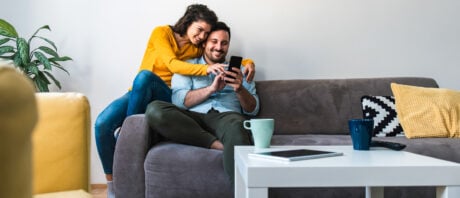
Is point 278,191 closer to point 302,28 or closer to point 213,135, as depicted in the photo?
point 213,135

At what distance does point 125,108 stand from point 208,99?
1.39 ft

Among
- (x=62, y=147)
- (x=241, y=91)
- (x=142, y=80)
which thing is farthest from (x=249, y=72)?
(x=62, y=147)

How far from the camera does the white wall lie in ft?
8.68

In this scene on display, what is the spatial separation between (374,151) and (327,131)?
101cm

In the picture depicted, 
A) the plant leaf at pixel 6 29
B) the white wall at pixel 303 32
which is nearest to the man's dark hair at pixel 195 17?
the white wall at pixel 303 32

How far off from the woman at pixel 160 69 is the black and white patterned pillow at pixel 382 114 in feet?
2.10

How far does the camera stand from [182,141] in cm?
185

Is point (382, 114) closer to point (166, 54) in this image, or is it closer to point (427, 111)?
point (427, 111)

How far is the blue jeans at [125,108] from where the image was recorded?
6.67 feet

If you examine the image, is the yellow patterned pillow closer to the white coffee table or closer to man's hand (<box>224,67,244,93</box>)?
man's hand (<box>224,67,244,93</box>)

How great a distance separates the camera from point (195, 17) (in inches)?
92.6

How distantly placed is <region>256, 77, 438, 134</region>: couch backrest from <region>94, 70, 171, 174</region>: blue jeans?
592 mm

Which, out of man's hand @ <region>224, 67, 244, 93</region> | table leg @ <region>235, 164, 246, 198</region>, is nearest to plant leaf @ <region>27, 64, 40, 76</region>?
man's hand @ <region>224, 67, 244, 93</region>

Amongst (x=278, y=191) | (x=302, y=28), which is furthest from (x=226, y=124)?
(x=302, y=28)
